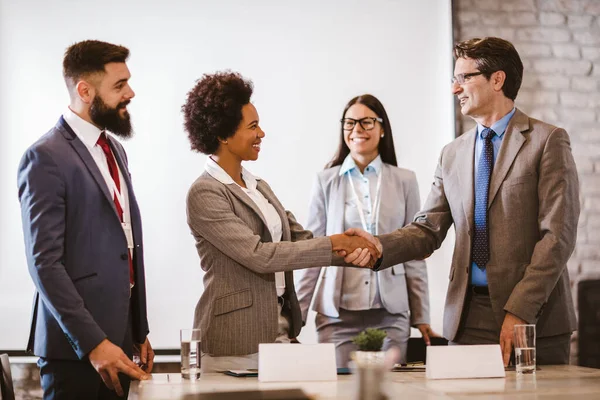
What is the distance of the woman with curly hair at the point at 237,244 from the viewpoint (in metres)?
2.64

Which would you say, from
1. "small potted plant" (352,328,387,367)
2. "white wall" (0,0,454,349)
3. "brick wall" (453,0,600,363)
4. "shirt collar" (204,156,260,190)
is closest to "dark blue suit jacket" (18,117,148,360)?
"shirt collar" (204,156,260,190)

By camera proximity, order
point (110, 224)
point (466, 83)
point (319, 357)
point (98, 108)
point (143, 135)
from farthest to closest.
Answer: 1. point (143, 135)
2. point (466, 83)
3. point (98, 108)
4. point (110, 224)
5. point (319, 357)

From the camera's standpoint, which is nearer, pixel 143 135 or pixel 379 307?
pixel 379 307

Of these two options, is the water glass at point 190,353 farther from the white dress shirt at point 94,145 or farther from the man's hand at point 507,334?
the man's hand at point 507,334

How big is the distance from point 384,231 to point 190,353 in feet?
6.02

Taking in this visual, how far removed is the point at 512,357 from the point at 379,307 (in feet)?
3.64

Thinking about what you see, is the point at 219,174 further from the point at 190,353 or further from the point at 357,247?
the point at 190,353

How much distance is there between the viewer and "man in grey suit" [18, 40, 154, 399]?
230cm

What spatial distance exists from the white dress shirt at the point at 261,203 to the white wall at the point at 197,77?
1.37 m

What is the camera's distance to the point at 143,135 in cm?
427

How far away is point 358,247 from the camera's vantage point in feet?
10.1

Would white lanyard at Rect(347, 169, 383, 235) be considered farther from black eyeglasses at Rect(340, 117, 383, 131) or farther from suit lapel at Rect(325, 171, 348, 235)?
black eyeglasses at Rect(340, 117, 383, 131)

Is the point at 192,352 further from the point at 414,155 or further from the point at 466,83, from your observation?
the point at 414,155

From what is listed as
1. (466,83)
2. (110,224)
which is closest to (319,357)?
(110,224)
